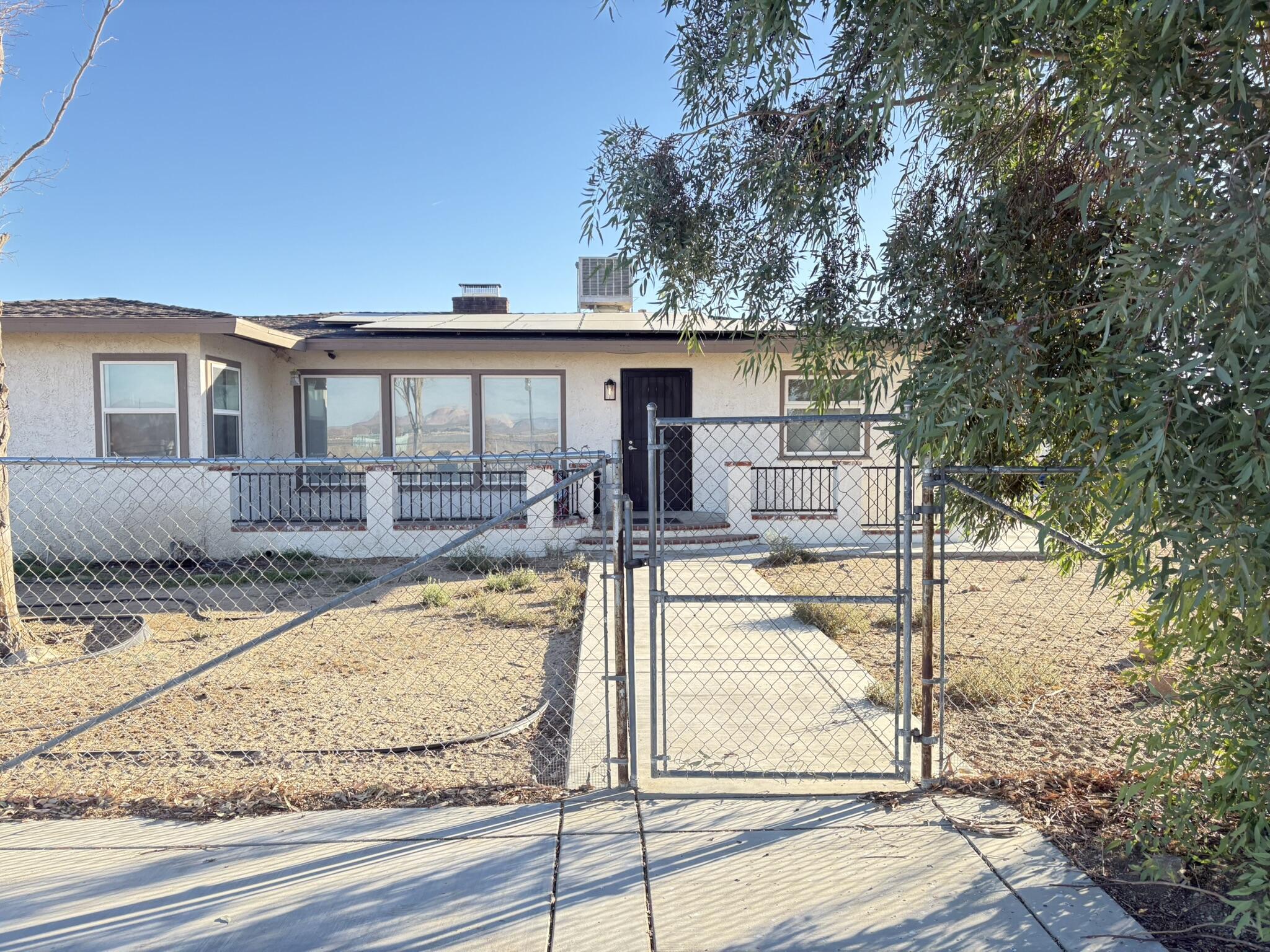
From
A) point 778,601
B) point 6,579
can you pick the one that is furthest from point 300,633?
point 778,601

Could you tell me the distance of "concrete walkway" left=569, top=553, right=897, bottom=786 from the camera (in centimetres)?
443

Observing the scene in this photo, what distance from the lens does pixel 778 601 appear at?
5.97 meters

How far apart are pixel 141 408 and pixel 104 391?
54cm

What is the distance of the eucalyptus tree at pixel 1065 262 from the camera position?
2369mm

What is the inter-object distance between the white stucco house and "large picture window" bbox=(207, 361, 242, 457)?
0.03m

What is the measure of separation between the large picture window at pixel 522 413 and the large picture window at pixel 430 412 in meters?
0.33

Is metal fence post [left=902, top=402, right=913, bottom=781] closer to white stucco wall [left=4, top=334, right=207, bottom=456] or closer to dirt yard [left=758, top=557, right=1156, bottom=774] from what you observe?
dirt yard [left=758, top=557, right=1156, bottom=774]

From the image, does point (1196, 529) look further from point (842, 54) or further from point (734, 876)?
point (842, 54)

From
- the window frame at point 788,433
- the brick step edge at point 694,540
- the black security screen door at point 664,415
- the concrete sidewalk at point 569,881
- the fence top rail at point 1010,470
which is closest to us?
the concrete sidewalk at point 569,881

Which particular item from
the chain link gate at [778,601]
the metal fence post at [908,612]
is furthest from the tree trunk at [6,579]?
the metal fence post at [908,612]

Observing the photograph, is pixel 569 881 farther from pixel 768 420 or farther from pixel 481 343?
pixel 481 343

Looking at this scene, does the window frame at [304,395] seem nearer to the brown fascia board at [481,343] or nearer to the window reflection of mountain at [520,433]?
the brown fascia board at [481,343]

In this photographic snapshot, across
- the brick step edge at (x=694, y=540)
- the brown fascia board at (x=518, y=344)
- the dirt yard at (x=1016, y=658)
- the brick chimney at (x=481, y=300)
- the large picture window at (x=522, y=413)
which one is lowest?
the dirt yard at (x=1016, y=658)

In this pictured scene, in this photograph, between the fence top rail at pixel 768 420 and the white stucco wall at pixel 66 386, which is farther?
the white stucco wall at pixel 66 386
